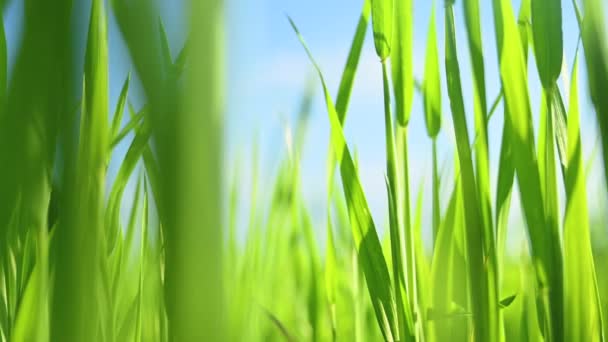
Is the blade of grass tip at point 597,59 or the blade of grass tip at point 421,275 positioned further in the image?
the blade of grass tip at point 421,275

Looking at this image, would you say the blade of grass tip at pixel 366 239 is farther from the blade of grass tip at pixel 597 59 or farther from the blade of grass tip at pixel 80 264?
the blade of grass tip at pixel 80 264

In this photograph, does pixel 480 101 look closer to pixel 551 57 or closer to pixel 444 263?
pixel 551 57

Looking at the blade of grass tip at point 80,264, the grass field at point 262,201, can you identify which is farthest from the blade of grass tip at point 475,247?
the blade of grass tip at point 80,264

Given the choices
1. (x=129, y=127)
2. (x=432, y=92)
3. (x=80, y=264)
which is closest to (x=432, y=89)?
(x=432, y=92)

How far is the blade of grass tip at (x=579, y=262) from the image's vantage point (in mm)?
403

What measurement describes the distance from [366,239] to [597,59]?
17cm

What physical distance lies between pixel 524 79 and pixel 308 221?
35 cm

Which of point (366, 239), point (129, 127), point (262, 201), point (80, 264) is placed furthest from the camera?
point (262, 201)

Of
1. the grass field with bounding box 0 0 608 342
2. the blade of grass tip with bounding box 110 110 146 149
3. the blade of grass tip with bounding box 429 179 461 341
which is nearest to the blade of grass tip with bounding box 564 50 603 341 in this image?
the grass field with bounding box 0 0 608 342

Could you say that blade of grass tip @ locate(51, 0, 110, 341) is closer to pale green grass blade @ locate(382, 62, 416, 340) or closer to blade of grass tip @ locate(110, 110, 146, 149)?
→ blade of grass tip @ locate(110, 110, 146, 149)

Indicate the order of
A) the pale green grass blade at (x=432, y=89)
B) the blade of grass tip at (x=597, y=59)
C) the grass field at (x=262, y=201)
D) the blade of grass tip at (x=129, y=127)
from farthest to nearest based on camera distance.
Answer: the pale green grass blade at (x=432, y=89) < the blade of grass tip at (x=597, y=59) < the blade of grass tip at (x=129, y=127) < the grass field at (x=262, y=201)

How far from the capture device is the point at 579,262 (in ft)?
1.36

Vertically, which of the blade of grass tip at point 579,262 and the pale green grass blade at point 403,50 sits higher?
the pale green grass blade at point 403,50

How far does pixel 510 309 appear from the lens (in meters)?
0.94
